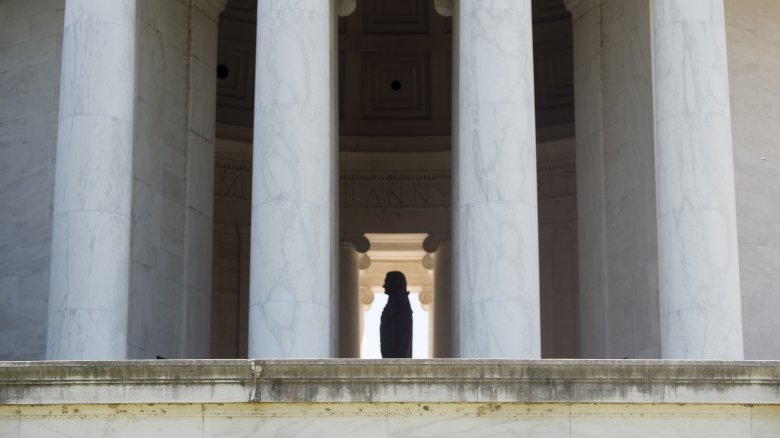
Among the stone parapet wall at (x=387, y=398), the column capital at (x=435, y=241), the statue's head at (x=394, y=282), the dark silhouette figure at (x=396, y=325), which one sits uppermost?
the column capital at (x=435, y=241)

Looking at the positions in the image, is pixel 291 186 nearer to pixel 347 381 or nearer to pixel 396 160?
pixel 347 381

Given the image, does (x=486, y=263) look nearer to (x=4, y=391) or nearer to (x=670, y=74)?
(x=670, y=74)

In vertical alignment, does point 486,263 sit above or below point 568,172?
below

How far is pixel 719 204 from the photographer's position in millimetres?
58531

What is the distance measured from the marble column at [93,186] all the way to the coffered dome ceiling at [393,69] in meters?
27.5

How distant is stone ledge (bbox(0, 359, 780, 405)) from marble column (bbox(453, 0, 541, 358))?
23.8ft

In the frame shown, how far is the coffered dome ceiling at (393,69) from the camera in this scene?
292ft

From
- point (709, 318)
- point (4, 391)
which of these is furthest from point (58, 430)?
point (709, 318)

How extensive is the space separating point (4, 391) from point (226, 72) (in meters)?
42.3

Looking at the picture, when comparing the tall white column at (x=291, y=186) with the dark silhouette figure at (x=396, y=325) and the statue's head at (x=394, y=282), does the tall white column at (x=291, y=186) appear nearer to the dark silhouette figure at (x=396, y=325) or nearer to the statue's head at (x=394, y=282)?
the statue's head at (x=394, y=282)

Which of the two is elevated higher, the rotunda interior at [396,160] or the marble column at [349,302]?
the rotunda interior at [396,160]

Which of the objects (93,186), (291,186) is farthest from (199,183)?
(291,186)

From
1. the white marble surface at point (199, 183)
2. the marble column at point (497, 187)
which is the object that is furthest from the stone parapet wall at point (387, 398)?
the white marble surface at point (199, 183)

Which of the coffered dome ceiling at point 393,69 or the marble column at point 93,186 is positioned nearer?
the marble column at point 93,186
